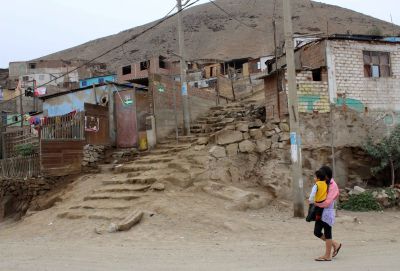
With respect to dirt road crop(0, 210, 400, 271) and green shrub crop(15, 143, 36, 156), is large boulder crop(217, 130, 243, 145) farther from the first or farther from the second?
green shrub crop(15, 143, 36, 156)

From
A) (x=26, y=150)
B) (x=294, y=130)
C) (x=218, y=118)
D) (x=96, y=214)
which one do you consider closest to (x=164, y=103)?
(x=218, y=118)

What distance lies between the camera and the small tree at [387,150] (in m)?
13.1

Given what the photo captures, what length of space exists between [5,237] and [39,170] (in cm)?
461

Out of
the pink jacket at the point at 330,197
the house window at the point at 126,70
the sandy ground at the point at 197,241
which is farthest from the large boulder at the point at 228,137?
the house window at the point at 126,70

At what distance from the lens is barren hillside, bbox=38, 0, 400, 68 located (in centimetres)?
8738

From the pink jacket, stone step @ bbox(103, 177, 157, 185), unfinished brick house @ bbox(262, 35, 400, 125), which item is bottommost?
stone step @ bbox(103, 177, 157, 185)

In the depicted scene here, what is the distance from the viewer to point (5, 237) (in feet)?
35.7

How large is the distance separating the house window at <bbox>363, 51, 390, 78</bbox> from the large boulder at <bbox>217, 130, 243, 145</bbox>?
4.95 m

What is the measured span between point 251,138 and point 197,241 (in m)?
5.29

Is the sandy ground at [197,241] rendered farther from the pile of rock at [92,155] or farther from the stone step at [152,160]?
the pile of rock at [92,155]

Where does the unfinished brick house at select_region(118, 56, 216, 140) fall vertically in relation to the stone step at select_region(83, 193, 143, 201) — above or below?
above

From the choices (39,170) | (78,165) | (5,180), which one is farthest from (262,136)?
(5,180)

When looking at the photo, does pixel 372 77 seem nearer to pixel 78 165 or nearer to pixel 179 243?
pixel 179 243

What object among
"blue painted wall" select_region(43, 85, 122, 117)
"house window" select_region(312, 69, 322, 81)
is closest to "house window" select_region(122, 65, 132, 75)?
"blue painted wall" select_region(43, 85, 122, 117)
